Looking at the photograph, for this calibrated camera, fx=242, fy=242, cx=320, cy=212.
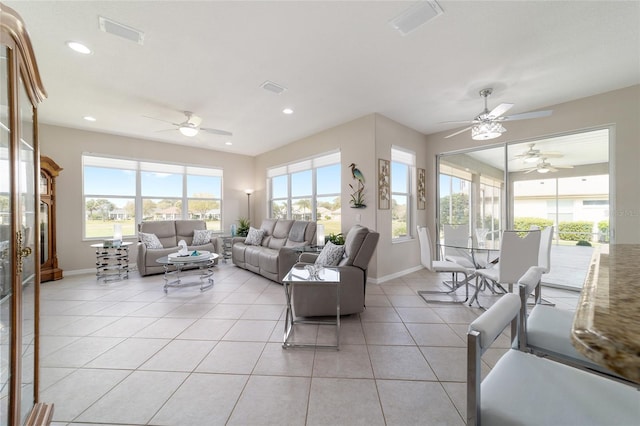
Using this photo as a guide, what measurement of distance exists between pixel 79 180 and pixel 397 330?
245 inches

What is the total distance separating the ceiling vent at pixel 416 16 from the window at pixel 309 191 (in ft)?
9.04

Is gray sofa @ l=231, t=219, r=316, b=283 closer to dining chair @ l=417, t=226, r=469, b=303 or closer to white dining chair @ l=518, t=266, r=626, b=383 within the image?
dining chair @ l=417, t=226, r=469, b=303

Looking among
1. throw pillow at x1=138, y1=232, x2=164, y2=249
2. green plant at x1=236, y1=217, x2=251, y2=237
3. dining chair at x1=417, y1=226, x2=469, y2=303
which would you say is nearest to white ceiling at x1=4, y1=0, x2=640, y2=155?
dining chair at x1=417, y1=226, x2=469, y2=303

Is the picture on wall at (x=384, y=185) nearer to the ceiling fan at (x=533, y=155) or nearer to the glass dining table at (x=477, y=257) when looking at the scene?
the glass dining table at (x=477, y=257)

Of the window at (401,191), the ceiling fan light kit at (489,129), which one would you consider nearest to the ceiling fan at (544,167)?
the ceiling fan light kit at (489,129)

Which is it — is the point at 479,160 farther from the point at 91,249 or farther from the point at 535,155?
the point at 91,249

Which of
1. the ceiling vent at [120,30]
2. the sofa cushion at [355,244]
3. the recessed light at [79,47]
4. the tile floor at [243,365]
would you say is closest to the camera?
the tile floor at [243,365]

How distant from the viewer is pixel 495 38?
2.25 meters

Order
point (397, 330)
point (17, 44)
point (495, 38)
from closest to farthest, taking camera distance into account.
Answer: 1. point (17, 44)
2. point (495, 38)
3. point (397, 330)

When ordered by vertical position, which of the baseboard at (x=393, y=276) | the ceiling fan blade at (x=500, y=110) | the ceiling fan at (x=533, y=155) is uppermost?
the ceiling fan blade at (x=500, y=110)

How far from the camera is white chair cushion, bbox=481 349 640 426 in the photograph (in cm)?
73

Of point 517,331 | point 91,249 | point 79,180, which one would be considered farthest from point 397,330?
point 79,180

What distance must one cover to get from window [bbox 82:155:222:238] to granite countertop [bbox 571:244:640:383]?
6.65 metres

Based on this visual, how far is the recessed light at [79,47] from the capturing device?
2.31 metres
